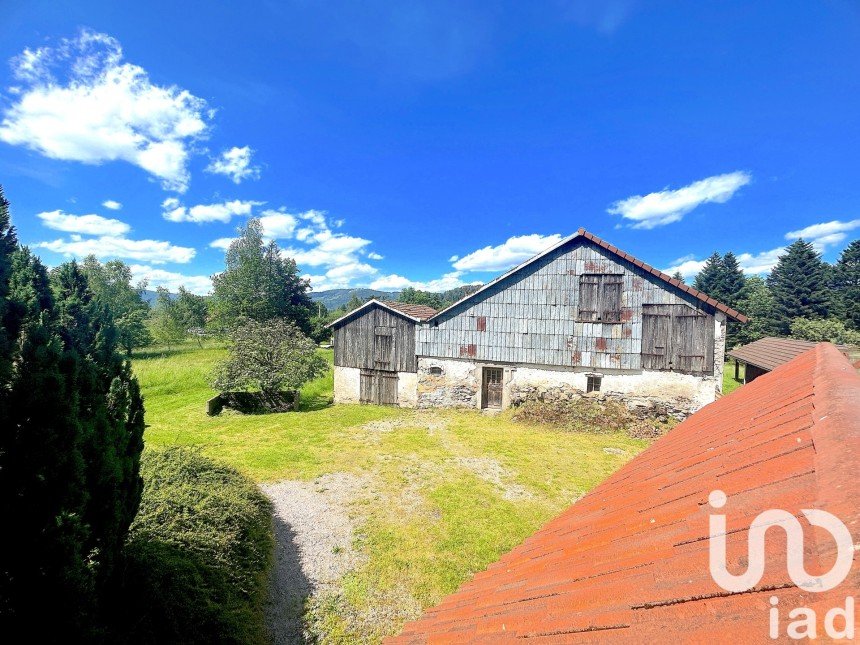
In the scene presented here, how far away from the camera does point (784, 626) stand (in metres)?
0.93

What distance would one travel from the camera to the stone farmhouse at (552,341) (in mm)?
13414

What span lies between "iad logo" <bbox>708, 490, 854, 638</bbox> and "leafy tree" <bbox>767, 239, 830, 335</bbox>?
5423 centimetres

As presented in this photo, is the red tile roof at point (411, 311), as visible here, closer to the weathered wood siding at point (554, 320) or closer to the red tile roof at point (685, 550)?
the weathered wood siding at point (554, 320)

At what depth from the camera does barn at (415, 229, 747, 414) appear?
1334 cm

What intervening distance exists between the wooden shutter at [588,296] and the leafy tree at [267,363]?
1213cm

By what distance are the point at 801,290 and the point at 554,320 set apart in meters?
45.3

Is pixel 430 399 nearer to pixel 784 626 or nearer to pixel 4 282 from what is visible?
pixel 4 282

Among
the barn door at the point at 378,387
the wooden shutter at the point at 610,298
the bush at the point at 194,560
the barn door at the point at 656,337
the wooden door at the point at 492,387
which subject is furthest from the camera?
the barn door at the point at 378,387

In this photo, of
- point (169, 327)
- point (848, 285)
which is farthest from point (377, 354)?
point (848, 285)

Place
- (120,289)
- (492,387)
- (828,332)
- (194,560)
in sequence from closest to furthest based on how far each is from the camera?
(194,560) → (492,387) → (828,332) → (120,289)

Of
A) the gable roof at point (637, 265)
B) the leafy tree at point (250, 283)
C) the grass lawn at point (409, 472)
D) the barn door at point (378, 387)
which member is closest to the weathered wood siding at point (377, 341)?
the barn door at point (378, 387)

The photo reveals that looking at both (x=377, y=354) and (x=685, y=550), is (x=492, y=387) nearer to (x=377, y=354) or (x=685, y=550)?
(x=377, y=354)

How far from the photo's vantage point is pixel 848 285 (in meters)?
40.0

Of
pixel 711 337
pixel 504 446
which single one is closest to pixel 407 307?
pixel 504 446
